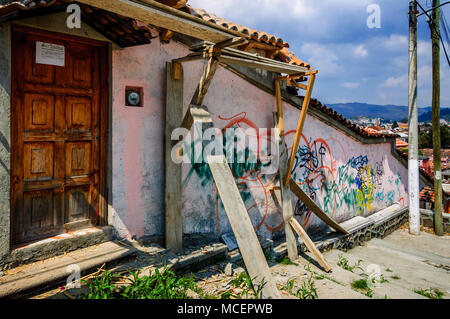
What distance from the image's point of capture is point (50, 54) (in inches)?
140

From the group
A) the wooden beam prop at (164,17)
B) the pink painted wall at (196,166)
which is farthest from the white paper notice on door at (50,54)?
the wooden beam prop at (164,17)

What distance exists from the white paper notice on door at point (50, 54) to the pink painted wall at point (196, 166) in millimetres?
598

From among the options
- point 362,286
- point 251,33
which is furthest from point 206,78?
point 362,286

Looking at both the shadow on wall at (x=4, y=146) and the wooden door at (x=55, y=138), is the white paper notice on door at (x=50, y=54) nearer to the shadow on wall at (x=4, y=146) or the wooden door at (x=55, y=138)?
the wooden door at (x=55, y=138)

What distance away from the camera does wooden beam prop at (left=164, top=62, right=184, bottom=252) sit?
14.6 ft

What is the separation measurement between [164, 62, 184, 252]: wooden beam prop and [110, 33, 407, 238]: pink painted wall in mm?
112

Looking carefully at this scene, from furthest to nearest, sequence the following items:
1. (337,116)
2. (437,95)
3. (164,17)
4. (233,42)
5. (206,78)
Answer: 1. (437,95)
2. (337,116)
3. (206,78)
4. (233,42)
5. (164,17)

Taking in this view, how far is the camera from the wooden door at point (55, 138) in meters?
3.39

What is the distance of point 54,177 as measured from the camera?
3.67 meters

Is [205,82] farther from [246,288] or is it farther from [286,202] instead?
[286,202]

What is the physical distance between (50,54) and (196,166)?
7.96 feet

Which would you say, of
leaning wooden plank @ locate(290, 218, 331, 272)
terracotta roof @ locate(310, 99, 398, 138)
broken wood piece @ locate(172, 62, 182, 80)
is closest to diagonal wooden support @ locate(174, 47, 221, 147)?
broken wood piece @ locate(172, 62, 182, 80)
